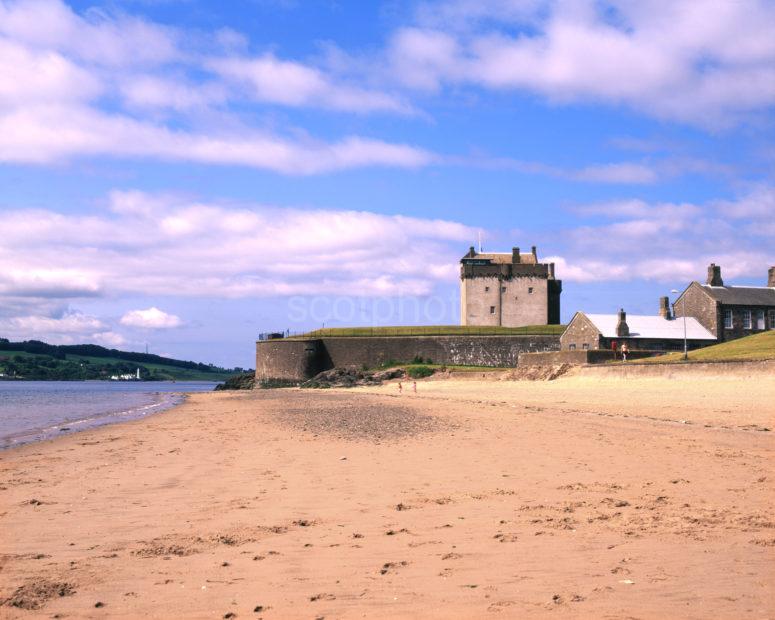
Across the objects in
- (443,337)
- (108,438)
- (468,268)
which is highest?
(468,268)

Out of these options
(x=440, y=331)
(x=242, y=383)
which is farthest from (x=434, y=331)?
(x=242, y=383)

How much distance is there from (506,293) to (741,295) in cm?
2208

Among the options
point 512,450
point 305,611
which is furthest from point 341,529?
point 512,450

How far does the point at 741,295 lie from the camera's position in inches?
2167

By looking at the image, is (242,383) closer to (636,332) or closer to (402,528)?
(636,332)

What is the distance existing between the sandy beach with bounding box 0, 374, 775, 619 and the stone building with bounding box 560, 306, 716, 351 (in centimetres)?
3493

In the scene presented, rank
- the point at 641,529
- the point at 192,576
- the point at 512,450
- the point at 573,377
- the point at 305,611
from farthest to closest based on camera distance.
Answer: the point at 573,377 → the point at 512,450 → the point at 641,529 → the point at 192,576 → the point at 305,611

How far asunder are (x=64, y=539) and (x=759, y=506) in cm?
704

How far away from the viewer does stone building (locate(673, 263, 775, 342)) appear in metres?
53.5

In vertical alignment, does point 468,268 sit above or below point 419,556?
above

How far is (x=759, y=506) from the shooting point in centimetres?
799

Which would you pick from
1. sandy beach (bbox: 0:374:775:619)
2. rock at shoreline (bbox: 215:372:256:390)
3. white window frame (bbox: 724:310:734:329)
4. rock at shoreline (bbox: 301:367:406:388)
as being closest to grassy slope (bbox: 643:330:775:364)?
white window frame (bbox: 724:310:734:329)

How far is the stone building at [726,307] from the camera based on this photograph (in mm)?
53500

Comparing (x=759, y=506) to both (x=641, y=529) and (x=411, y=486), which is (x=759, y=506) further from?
(x=411, y=486)
